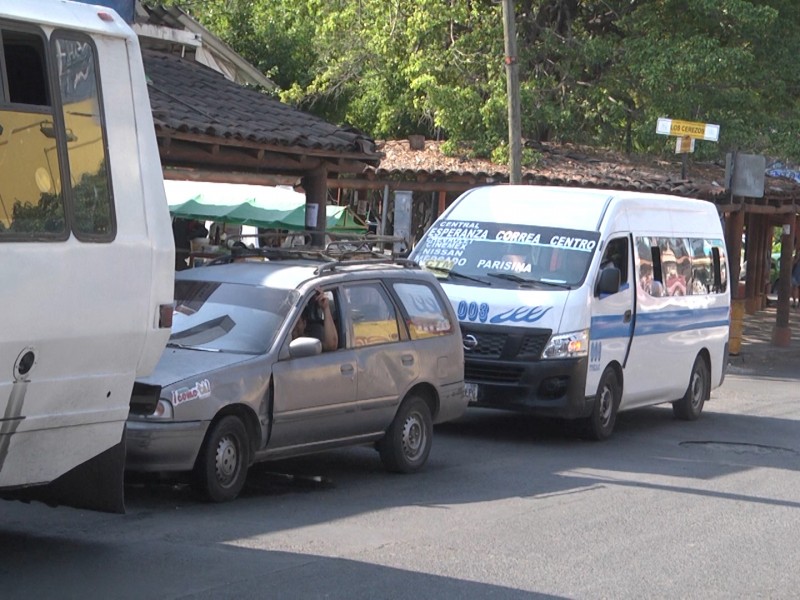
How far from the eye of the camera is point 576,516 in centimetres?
934

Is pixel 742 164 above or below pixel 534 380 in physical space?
above

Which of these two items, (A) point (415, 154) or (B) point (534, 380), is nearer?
(B) point (534, 380)

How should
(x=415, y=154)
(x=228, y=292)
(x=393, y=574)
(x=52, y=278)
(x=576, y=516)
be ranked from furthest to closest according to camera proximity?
(x=415, y=154)
(x=228, y=292)
(x=576, y=516)
(x=393, y=574)
(x=52, y=278)

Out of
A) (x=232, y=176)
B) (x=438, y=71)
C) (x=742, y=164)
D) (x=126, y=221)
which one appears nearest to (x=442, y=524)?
(x=126, y=221)

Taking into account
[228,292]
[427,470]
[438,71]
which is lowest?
[427,470]

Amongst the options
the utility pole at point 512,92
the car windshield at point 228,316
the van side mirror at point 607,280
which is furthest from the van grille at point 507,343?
the utility pole at point 512,92

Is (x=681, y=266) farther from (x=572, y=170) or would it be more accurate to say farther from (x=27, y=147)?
(x=27, y=147)

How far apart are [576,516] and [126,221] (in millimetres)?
4317

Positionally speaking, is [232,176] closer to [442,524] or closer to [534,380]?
[534,380]

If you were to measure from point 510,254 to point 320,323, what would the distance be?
3.94 meters

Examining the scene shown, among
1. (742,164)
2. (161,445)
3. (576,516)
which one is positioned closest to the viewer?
(161,445)

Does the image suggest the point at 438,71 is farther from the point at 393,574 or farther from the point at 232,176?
the point at 393,574

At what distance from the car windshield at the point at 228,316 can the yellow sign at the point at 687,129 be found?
11014 millimetres

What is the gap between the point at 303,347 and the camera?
9.46m
